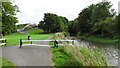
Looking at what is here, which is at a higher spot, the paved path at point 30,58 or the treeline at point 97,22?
the treeline at point 97,22

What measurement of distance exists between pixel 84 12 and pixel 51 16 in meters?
18.0

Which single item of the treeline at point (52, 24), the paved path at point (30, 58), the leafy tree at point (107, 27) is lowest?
the paved path at point (30, 58)

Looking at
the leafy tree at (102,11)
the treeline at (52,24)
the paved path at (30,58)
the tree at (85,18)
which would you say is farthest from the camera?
the treeline at (52,24)

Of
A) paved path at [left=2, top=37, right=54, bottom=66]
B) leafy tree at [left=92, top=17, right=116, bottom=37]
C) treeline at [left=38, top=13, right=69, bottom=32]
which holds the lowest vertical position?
paved path at [left=2, top=37, right=54, bottom=66]

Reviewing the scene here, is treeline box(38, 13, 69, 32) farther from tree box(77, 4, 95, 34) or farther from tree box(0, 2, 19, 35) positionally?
tree box(0, 2, 19, 35)

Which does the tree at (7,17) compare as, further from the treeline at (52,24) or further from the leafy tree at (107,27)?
the treeline at (52,24)

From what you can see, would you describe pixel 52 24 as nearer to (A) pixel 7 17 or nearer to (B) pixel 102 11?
(B) pixel 102 11

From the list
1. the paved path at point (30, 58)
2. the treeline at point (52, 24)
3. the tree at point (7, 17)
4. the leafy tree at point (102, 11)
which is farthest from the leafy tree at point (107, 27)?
the treeline at point (52, 24)

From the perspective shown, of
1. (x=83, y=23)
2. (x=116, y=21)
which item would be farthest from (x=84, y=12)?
(x=116, y=21)

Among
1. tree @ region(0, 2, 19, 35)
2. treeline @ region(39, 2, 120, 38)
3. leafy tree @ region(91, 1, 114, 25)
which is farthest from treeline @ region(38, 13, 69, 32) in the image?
tree @ region(0, 2, 19, 35)

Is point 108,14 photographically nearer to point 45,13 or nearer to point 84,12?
point 84,12

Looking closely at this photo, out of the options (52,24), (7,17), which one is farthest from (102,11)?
(7,17)

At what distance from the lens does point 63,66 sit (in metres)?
6.06

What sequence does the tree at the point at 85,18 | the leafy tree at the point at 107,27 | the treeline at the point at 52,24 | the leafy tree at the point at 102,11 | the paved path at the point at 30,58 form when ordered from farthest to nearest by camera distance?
1. the treeline at the point at 52,24
2. the tree at the point at 85,18
3. the leafy tree at the point at 102,11
4. the leafy tree at the point at 107,27
5. the paved path at the point at 30,58
